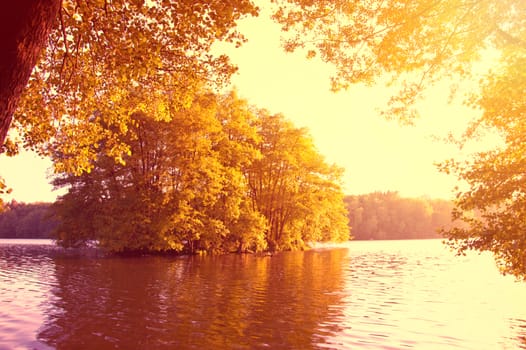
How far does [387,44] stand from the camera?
13.7 metres

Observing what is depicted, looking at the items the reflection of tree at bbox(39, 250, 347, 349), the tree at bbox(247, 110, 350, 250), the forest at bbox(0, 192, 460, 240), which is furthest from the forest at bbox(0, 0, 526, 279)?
the forest at bbox(0, 192, 460, 240)

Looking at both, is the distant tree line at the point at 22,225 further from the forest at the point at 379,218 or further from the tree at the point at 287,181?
the tree at the point at 287,181

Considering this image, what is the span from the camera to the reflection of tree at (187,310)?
12000mm

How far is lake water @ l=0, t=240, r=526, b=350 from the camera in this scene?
12.1 metres

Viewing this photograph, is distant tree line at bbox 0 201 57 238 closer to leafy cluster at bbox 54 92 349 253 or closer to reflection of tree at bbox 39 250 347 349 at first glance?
leafy cluster at bbox 54 92 349 253

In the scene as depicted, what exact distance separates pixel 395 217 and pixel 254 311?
13008 cm

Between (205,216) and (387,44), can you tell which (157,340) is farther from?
(205,216)

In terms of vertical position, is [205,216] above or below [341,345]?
above

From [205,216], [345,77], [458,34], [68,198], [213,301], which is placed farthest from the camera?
[68,198]

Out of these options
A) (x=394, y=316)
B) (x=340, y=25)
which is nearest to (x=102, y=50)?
(x=340, y=25)

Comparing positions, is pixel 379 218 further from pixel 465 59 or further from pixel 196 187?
pixel 465 59

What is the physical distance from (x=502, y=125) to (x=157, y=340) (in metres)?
13.3

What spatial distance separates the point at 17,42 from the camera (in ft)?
20.3

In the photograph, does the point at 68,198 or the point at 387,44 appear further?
the point at 68,198
